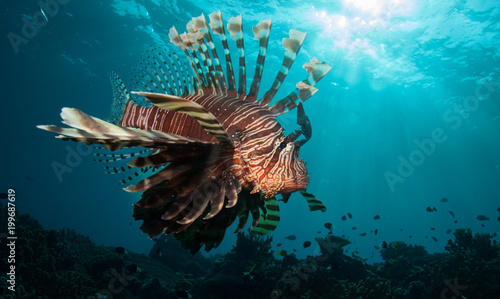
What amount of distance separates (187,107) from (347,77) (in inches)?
946

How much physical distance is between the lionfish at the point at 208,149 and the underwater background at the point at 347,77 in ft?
16.1

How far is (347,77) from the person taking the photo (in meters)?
22.7

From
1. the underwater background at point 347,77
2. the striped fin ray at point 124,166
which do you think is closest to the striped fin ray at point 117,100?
the striped fin ray at point 124,166

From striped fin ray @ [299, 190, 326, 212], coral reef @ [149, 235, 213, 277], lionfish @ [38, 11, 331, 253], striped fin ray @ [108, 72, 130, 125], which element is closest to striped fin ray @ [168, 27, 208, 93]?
lionfish @ [38, 11, 331, 253]

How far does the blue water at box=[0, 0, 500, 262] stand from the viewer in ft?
53.7

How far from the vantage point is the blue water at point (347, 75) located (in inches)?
644

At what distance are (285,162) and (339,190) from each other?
71320 millimetres

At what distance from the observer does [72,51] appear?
75.4 feet

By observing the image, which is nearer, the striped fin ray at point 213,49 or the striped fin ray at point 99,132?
the striped fin ray at point 99,132

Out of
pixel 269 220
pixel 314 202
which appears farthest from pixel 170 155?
pixel 314 202

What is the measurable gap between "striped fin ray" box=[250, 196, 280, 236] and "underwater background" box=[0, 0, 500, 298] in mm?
5365

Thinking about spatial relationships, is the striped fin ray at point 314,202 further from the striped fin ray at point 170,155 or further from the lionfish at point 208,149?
the striped fin ray at point 170,155

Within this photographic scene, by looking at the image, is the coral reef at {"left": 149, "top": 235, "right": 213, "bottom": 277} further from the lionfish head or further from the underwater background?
the lionfish head

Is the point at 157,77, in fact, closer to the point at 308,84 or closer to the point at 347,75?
the point at 308,84
